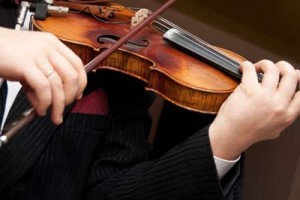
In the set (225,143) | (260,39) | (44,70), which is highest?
(44,70)

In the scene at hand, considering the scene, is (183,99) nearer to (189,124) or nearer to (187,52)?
(187,52)

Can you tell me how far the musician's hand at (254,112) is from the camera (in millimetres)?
722

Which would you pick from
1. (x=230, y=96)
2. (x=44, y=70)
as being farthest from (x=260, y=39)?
(x=44, y=70)

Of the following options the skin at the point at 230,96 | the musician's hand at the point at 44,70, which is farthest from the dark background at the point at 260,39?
the musician's hand at the point at 44,70

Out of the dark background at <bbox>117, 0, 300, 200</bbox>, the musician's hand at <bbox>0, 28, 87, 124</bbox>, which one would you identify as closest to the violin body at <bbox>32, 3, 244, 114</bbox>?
the musician's hand at <bbox>0, 28, 87, 124</bbox>

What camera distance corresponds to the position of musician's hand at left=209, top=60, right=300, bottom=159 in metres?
0.72

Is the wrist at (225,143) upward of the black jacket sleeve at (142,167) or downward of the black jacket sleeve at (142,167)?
upward

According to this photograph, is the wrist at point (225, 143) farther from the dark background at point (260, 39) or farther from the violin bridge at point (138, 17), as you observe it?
the dark background at point (260, 39)

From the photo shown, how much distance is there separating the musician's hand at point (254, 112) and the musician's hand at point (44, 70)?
24 cm

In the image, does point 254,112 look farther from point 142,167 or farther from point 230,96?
point 142,167

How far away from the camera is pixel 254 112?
72 centimetres

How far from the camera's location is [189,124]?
1038 mm

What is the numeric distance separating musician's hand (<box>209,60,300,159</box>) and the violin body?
0.04m

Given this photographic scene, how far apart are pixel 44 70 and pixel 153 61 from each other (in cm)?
29
